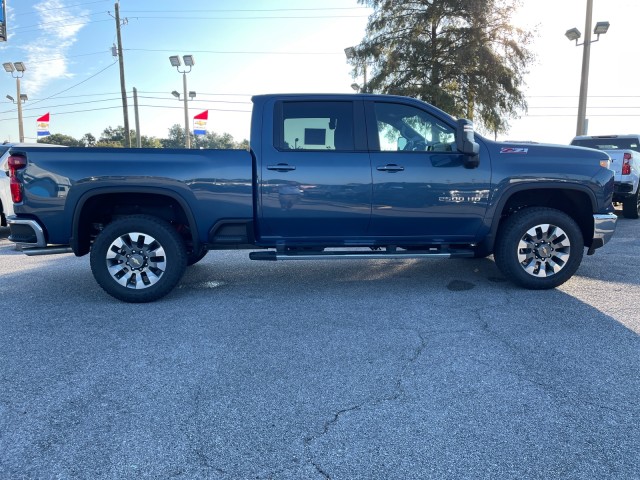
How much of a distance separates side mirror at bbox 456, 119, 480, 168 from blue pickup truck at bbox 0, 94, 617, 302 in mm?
19

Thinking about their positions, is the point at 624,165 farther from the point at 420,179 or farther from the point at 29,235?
the point at 29,235

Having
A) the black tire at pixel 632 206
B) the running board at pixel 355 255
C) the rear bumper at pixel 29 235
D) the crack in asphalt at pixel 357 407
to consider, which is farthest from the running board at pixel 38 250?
the black tire at pixel 632 206

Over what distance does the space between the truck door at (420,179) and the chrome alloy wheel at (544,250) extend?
1.92 feet

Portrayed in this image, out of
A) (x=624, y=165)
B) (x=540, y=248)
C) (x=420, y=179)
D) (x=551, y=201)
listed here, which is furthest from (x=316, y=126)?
(x=624, y=165)

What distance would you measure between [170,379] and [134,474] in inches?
37.4

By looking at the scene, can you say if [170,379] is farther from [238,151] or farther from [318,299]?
[238,151]

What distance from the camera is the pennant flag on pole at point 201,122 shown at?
24.3 m

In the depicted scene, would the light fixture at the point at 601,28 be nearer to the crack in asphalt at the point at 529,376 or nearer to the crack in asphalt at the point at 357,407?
the crack in asphalt at the point at 529,376

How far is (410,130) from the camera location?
16.3ft

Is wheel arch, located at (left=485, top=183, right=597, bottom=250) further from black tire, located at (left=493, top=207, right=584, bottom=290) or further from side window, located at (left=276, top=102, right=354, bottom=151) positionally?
side window, located at (left=276, top=102, right=354, bottom=151)

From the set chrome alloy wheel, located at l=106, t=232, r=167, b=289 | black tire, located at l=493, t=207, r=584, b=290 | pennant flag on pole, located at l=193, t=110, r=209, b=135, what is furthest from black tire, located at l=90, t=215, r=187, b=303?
pennant flag on pole, located at l=193, t=110, r=209, b=135

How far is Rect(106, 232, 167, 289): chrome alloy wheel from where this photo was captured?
4.60 m

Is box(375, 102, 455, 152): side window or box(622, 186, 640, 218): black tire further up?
box(375, 102, 455, 152): side window

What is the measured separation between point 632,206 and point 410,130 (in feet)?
28.7
